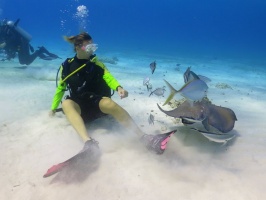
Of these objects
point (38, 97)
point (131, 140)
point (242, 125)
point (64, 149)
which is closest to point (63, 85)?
point (64, 149)

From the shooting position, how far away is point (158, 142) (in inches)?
138

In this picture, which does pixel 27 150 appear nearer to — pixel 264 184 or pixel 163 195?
pixel 163 195

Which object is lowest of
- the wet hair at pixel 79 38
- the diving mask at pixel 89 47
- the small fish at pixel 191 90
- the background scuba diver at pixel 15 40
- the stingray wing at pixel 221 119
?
the background scuba diver at pixel 15 40

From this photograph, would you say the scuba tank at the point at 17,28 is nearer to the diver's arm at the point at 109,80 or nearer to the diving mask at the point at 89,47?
the diver's arm at the point at 109,80

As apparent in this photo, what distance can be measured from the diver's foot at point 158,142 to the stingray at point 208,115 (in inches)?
16.6

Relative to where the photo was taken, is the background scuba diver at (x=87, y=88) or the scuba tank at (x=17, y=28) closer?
the background scuba diver at (x=87, y=88)

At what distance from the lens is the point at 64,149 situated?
155 inches

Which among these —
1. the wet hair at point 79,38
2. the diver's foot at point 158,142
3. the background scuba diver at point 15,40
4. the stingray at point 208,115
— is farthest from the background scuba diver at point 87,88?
the background scuba diver at point 15,40

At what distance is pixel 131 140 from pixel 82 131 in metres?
0.81

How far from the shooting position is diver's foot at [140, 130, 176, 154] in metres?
3.45

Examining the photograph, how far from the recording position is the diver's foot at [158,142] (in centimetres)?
345

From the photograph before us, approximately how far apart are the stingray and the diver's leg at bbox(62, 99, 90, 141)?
1415mm

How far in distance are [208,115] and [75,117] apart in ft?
6.95

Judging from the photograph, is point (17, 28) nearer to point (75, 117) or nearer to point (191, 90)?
point (75, 117)
